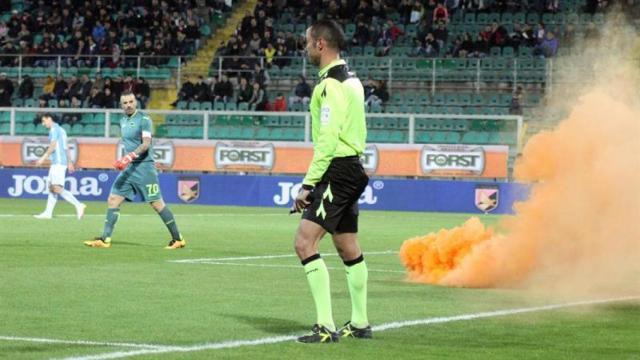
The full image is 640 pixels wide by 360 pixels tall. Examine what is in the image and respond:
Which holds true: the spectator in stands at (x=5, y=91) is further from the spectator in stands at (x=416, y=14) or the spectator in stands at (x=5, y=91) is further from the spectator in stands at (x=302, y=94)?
the spectator in stands at (x=416, y=14)

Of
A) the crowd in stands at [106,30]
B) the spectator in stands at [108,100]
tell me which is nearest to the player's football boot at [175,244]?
the spectator in stands at [108,100]

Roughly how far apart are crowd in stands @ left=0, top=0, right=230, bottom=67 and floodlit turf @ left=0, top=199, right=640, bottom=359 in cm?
2323

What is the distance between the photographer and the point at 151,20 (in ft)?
152

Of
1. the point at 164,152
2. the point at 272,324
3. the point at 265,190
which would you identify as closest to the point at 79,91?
the point at 164,152

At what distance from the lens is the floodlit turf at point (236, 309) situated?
9953 mm

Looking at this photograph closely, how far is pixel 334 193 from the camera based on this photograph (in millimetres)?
A: 10469

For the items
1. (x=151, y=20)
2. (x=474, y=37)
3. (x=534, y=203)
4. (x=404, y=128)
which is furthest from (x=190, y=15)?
(x=534, y=203)

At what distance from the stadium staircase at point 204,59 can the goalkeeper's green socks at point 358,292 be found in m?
31.8

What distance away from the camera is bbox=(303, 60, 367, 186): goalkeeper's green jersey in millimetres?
10180

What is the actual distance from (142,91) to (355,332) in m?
31.2

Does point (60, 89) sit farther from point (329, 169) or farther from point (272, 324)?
point (329, 169)

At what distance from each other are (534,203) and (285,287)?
3.11m

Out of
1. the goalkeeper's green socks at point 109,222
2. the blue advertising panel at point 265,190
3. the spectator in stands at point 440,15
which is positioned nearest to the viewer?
the goalkeeper's green socks at point 109,222

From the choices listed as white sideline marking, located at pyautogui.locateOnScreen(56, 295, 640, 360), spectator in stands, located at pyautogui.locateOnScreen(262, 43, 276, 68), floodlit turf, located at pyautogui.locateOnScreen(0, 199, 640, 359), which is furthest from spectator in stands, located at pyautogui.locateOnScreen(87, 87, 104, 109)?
white sideline marking, located at pyautogui.locateOnScreen(56, 295, 640, 360)
